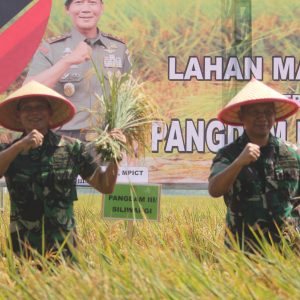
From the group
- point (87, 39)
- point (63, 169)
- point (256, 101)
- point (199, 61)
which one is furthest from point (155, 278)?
point (87, 39)

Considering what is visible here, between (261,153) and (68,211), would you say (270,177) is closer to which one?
(261,153)

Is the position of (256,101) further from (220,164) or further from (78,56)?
(78,56)

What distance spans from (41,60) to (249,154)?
313 centimetres

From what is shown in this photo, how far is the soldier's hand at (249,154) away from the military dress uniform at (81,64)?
272 cm

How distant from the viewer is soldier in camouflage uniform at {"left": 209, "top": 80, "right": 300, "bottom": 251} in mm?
3752

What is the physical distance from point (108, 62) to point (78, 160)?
2463mm

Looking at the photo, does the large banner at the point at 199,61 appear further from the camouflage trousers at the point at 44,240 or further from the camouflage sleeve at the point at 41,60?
the camouflage trousers at the point at 44,240

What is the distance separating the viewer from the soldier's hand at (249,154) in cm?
352

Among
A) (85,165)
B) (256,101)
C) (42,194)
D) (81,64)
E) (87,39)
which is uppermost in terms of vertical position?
(87,39)

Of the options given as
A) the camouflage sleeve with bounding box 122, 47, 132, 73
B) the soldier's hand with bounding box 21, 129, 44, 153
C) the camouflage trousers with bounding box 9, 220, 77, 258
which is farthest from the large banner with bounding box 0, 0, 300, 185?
the soldier's hand with bounding box 21, 129, 44, 153

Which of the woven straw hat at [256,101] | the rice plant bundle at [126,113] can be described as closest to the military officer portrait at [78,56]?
the rice plant bundle at [126,113]

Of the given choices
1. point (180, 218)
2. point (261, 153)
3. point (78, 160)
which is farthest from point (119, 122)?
point (180, 218)

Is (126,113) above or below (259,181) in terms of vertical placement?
above

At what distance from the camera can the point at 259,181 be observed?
3787 mm
